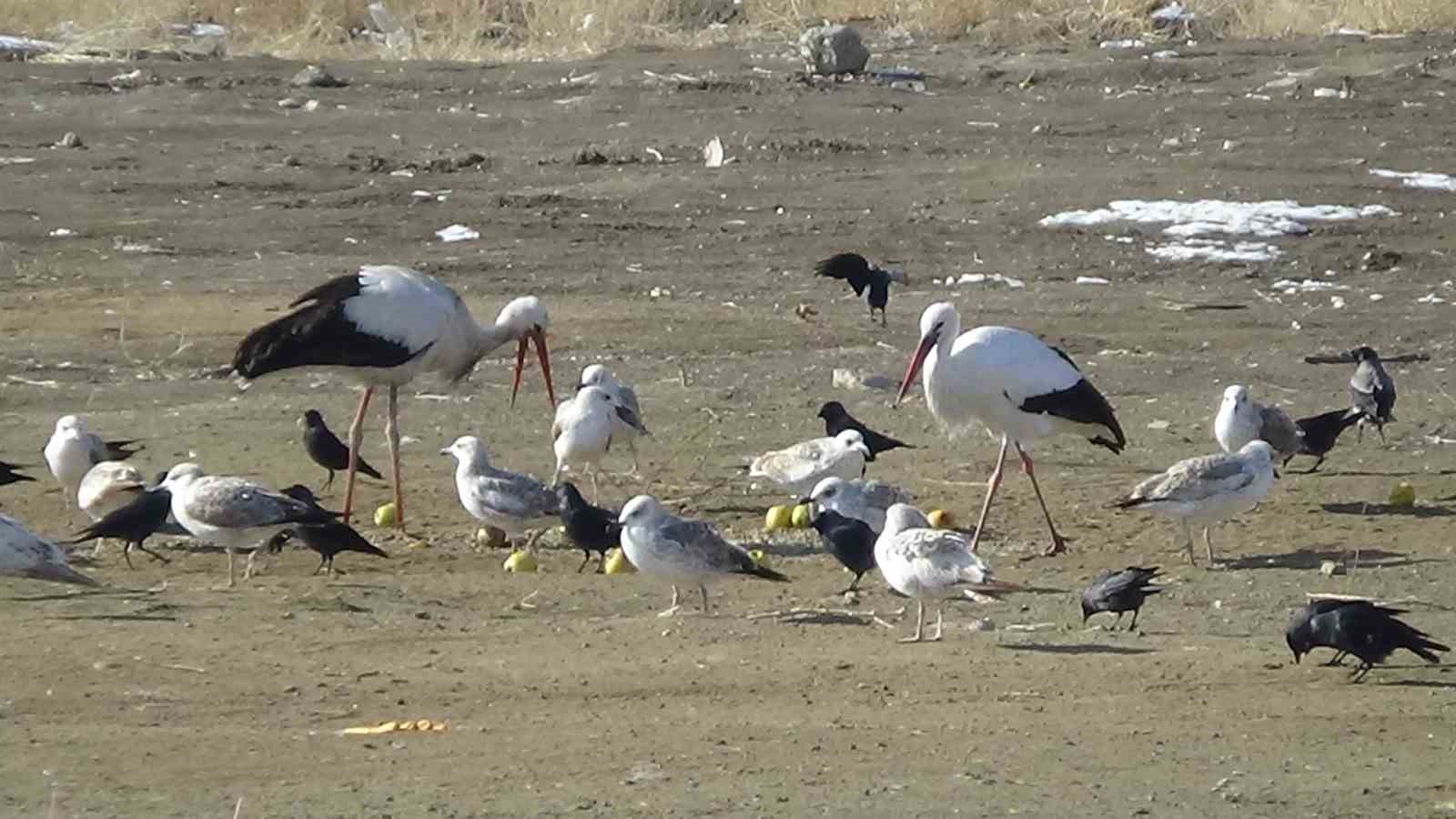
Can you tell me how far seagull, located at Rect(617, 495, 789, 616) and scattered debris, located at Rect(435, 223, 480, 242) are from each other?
11048 mm

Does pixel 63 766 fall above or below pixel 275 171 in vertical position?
above

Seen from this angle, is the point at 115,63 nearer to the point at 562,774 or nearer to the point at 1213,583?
the point at 1213,583

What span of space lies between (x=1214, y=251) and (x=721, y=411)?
6.25 metres

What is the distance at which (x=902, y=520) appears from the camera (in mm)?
11508

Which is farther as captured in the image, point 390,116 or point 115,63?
point 115,63

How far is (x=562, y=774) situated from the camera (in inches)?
347

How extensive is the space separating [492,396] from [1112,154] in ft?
32.1

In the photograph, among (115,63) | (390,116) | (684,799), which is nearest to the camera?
(684,799)

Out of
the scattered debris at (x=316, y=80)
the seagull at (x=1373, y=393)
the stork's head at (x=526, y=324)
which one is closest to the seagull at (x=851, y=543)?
the stork's head at (x=526, y=324)

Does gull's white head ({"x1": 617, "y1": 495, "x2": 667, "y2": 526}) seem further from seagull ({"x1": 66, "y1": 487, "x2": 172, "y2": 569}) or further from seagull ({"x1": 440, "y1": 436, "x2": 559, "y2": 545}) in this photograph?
seagull ({"x1": 66, "y1": 487, "x2": 172, "y2": 569})

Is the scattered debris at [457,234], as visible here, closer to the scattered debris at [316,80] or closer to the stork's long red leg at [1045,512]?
the scattered debris at [316,80]

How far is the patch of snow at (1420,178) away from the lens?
23.7 m

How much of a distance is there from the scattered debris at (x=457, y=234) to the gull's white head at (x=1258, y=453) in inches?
412

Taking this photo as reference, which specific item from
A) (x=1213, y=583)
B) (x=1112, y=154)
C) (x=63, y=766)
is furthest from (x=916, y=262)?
(x=63, y=766)
